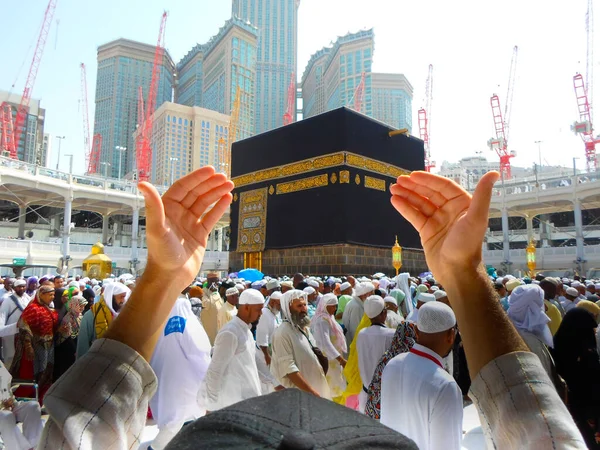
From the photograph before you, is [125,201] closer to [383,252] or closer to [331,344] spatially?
[383,252]

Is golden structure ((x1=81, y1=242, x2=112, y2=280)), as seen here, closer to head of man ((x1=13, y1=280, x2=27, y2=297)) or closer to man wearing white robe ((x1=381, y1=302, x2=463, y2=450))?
head of man ((x1=13, y1=280, x2=27, y2=297))

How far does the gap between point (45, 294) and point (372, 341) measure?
2826 mm

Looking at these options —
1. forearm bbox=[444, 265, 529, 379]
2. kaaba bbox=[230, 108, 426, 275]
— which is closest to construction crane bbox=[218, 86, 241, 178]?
kaaba bbox=[230, 108, 426, 275]

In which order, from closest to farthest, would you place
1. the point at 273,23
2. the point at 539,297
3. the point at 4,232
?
the point at 539,297 → the point at 4,232 → the point at 273,23

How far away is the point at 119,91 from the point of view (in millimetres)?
58031

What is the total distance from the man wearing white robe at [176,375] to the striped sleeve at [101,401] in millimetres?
1918

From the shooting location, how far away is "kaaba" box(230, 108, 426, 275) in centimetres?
1263

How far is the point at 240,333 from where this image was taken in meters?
2.52

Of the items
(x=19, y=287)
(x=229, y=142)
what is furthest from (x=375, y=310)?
(x=229, y=142)

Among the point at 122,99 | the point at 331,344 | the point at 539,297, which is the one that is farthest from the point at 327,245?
the point at 122,99

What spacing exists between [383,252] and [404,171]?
10.3ft

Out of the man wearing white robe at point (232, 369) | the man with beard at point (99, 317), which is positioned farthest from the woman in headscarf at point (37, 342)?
the man wearing white robe at point (232, 369)

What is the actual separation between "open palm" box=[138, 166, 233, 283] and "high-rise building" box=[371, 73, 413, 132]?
56555 mm

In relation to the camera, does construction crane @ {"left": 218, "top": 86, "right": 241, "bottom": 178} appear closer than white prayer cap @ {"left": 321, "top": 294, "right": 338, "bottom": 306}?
No
